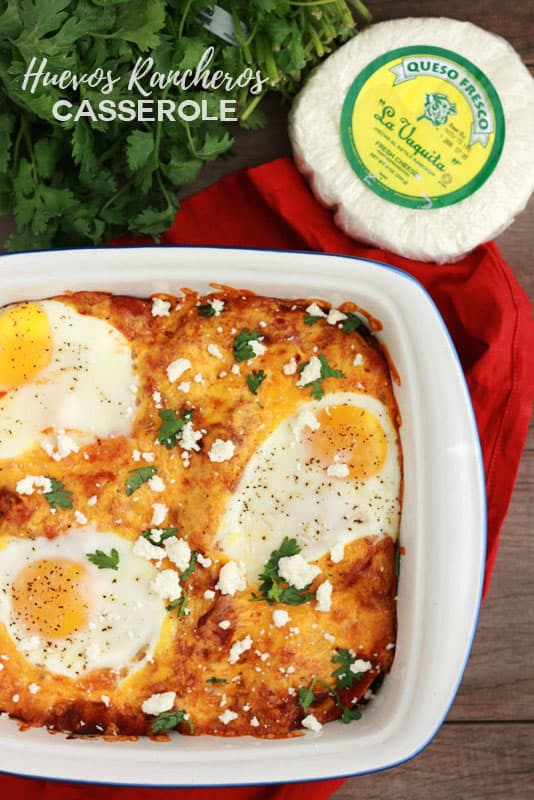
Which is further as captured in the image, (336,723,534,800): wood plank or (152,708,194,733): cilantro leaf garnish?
(336,723,534,800): wood plank

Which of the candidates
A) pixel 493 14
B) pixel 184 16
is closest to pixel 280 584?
pixel 184 16

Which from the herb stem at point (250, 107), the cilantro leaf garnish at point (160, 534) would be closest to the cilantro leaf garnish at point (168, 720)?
the cilantro leaf garnish at point (160, 534)

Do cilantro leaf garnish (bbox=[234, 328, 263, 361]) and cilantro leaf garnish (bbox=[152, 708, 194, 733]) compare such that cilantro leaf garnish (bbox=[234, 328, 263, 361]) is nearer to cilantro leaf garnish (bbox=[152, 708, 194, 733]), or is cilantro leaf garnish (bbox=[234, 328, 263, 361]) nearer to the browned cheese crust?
the browned cheese crust

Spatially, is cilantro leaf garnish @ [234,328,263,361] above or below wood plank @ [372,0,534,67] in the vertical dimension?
below

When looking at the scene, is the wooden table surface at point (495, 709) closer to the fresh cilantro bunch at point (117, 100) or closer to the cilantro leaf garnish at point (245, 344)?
the fresh cilantro bunch at point (117, 100)

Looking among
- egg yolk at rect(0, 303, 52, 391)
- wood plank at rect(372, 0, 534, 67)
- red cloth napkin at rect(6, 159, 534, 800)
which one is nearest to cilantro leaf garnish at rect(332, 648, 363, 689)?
red cloth napkin at rect(6, 159, 534, 800)

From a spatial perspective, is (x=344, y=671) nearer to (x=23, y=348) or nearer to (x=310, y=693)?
(x=310, y=693)

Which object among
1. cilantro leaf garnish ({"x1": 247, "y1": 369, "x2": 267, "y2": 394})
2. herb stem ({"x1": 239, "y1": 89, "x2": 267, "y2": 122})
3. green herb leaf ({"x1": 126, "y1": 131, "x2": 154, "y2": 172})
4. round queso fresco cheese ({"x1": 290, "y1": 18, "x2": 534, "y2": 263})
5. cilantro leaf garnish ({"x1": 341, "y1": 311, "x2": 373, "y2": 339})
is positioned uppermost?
round queso fresco cheese ({"x1": 290, "y1": 18, "x2": 534, "y2": 263})
